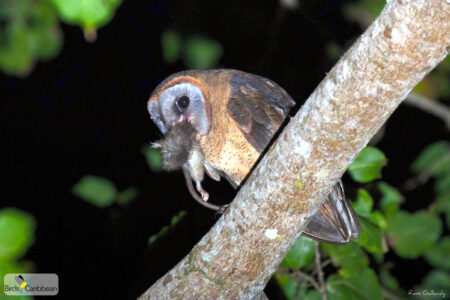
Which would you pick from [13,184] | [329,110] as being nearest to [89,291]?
[13,184]

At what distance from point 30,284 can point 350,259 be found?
2.10 meters

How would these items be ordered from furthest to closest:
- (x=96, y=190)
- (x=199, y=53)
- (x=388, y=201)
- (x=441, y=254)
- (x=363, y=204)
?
(x=199, y=53)
(x=96, y=190)
(x=441, y=254)
(x=388, y=201)
(x=363, y=204)

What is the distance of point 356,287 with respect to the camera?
2887mm

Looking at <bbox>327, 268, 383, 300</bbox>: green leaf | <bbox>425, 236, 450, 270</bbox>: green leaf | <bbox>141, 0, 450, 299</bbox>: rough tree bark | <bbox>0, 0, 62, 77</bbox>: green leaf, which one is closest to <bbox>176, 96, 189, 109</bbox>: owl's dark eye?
<bbox>141, 0, 450, 299</bbox>: rough tree bark

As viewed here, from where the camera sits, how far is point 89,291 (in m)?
4.44

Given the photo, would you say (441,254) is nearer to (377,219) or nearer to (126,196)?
(377,219)

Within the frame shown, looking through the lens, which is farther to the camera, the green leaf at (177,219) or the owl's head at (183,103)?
the green leaf at (177,219)

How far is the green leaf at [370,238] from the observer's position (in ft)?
9.03

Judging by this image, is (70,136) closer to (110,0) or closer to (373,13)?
(110,0)

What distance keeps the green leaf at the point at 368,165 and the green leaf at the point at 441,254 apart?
2035 millimetres

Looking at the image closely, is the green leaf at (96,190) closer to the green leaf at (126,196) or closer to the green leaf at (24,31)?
the green leaf at (126,196)

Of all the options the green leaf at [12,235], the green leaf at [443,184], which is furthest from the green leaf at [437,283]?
the green leaf at [12,235]

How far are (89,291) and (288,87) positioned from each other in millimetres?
2994

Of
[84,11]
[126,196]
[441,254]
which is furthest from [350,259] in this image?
[126,196]
